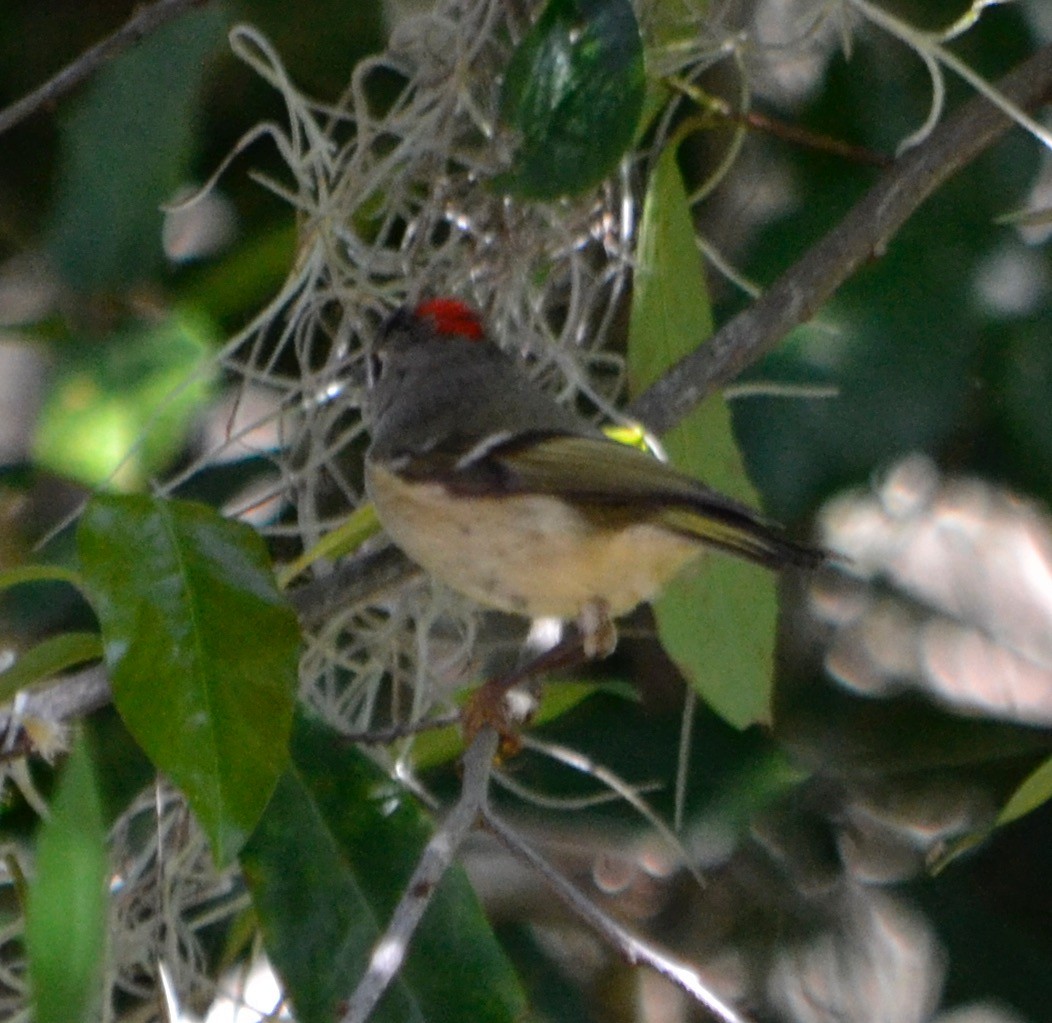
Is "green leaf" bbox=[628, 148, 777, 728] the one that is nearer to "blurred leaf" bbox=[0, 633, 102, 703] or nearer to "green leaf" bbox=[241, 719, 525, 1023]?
"green leaf" bbox=[241, 719, 525, 1023]

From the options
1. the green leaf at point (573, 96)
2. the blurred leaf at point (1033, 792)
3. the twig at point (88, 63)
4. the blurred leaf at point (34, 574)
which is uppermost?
the twig at point (88, 63)

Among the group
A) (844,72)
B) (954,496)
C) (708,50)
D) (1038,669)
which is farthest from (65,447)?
(1038,669)

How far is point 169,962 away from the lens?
177 centimetres

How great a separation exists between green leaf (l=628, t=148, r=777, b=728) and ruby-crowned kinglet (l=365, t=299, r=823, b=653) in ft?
0.17

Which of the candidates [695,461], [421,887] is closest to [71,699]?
[421,887]

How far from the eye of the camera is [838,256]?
5.91ft

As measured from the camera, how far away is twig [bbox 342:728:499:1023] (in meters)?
1.20

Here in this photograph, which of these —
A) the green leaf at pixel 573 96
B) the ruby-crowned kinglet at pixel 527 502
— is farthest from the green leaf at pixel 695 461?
the green leaf at pixel 573 96

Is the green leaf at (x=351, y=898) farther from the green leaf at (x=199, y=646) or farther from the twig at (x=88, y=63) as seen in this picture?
the twig at (x=88, y=63)

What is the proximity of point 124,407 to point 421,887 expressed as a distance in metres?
0.68

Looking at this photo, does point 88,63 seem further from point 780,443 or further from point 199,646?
point 780,443

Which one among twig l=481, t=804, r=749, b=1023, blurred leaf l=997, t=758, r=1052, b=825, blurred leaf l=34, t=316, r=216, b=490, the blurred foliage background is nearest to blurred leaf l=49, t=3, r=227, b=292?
the blurred foliage background

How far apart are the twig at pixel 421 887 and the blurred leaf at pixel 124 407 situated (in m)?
0.46

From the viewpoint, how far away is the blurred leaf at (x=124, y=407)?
5.72 feet
